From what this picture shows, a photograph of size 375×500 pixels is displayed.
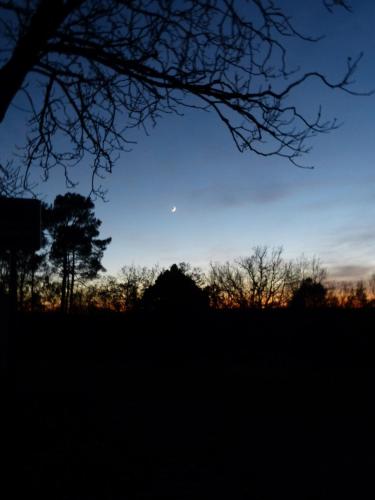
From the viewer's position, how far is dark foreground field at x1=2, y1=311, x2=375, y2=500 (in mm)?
4051

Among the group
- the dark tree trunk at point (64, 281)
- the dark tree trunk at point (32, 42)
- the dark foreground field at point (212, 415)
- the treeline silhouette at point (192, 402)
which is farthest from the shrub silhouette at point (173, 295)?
the dark tree trunk at point (32, 42)

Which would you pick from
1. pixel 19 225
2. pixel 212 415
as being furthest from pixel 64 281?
pixel 19 225

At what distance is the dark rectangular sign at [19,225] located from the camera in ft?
18.9

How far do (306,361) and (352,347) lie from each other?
1.58 m

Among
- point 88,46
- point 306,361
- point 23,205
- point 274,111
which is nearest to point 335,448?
point 274,111

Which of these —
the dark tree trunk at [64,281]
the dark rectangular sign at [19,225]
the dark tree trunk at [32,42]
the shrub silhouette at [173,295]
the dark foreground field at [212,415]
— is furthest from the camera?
the dark tree trunk at [64,281]

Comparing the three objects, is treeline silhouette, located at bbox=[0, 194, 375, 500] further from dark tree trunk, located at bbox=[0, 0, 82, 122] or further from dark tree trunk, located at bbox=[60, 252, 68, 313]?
dark tree trunk, located at bbox=[60, 252, 68, 313]

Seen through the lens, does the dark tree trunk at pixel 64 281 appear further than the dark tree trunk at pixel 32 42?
Yes

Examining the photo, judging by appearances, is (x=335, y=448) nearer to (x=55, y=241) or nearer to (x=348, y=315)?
(x=348, y=315)

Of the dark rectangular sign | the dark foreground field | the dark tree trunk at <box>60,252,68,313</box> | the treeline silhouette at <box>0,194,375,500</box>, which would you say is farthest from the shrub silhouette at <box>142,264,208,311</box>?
the dark tree trunk at <box>60,252,68,313</box>

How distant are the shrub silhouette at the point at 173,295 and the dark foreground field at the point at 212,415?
1.11 metres

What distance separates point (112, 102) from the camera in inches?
227

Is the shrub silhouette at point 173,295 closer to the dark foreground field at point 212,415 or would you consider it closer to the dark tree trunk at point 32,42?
the dark foreground field at point 212,415

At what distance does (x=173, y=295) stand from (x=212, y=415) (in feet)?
43.4
